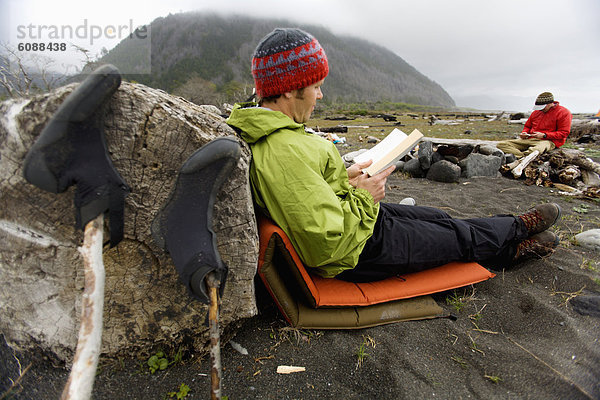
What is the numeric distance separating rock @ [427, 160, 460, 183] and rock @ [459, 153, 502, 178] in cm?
40

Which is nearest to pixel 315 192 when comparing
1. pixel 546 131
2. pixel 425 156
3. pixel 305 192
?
pixel 305 192

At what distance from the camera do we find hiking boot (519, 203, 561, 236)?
269 cm

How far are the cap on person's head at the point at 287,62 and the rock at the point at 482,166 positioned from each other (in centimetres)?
555

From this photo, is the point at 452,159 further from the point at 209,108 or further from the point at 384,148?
the point at 209,108

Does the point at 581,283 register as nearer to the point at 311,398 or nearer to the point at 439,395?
the point at 439,395

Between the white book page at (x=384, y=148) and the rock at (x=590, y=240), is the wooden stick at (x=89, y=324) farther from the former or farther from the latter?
the rock at (x=590, y=240)

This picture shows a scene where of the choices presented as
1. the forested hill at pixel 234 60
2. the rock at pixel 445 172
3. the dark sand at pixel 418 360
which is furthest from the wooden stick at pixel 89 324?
the forested hill at pixel 234 60

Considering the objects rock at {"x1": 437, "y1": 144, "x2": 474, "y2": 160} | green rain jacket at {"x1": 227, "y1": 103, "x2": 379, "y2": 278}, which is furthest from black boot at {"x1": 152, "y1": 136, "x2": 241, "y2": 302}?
rock at {"x1": 437, "y1": 144, "x2": 474, "y2": 160}

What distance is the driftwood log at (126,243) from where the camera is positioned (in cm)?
134

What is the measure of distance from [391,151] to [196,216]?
65.3 inches

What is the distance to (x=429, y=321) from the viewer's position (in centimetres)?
216

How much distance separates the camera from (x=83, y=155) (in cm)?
120

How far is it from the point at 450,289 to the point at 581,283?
3.60 ft

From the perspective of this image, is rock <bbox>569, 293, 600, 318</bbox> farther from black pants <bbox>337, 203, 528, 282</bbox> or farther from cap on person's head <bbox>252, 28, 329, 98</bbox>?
cap on person's head <bbox>252, 28, 329, 98</bbox>
